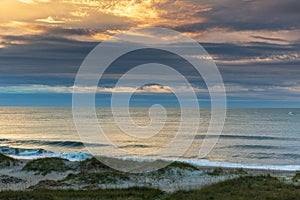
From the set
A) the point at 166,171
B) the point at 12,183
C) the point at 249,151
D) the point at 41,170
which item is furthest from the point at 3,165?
the point at 249,151

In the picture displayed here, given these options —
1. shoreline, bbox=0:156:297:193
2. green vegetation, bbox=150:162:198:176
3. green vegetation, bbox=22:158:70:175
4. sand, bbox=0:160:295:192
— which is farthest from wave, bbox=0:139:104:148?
green vegetation, bbox=150:162:198:176

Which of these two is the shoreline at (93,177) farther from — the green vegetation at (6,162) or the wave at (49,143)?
the wave at (49,143)

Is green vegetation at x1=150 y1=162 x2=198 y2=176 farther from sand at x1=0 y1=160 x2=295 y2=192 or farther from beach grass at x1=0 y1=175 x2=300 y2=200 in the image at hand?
beach grass at x1=0 y1=175 x2=300 y2=200

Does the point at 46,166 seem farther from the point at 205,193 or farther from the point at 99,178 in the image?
the point at 205,193

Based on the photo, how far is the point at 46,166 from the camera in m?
25.9

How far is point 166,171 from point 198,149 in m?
27.5

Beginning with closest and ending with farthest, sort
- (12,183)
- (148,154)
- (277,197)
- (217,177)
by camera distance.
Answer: (277,197)
(12,183)
(217,177)
(148,154)

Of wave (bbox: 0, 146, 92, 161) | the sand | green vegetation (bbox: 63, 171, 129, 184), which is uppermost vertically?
green vegetation (bbox: 63, 171, 129, 184)

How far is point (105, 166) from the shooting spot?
26.1 m

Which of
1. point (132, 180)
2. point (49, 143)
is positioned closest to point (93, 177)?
point (132, 180)

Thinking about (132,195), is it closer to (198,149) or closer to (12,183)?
(12,183)

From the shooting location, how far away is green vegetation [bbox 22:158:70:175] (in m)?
25.3

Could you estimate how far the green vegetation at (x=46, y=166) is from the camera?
83.1 feet

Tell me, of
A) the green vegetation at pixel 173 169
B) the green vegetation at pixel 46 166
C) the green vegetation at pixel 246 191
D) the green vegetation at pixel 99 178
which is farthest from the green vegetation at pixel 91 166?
the green vegetation at pixel 246 191
